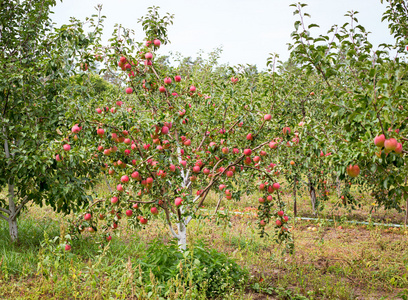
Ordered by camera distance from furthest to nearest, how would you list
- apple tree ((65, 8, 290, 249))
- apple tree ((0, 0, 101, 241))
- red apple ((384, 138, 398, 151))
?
1. apple tree ((0, 0, 101, 241))
2. apple tree ((65, 8, 290, 249))
3. red apple ((384, 138, 398, 151))

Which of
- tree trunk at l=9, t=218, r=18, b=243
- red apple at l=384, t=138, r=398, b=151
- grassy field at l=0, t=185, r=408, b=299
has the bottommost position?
grassy field at l=0, t=185, r=408, b=299

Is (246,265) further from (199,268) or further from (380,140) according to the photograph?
(380,140)

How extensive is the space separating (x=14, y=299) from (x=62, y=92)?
2421 mm

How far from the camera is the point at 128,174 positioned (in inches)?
123

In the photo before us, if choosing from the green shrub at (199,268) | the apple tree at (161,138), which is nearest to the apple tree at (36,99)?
the apple tree at (161,138)

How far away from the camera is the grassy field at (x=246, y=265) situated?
311cm

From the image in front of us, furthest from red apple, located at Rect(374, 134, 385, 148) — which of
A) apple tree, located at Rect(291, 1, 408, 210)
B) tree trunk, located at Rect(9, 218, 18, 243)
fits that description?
tree trunk, located at Rect(9, 218, 18, 243)

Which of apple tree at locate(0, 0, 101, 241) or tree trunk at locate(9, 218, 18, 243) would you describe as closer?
apple tree at locate(0, 0, 101, 241)

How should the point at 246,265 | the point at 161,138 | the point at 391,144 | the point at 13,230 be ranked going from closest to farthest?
the point at 391,144, the point at 161,138, the point at 246,265, the point at 13,230

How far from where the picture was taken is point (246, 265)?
13.8 ft

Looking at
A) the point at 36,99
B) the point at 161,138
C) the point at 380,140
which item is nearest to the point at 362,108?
the point at 380,140

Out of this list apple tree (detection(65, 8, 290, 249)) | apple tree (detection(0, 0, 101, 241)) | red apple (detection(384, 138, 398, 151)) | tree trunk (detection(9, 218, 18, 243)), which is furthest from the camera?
tree trunk (detection(9, 218, 18, 243))

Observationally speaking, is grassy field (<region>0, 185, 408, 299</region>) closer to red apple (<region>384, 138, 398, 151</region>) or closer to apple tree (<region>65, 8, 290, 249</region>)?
apple tree (<region>65, 8, 290, 249</region>)

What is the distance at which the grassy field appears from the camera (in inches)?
122
